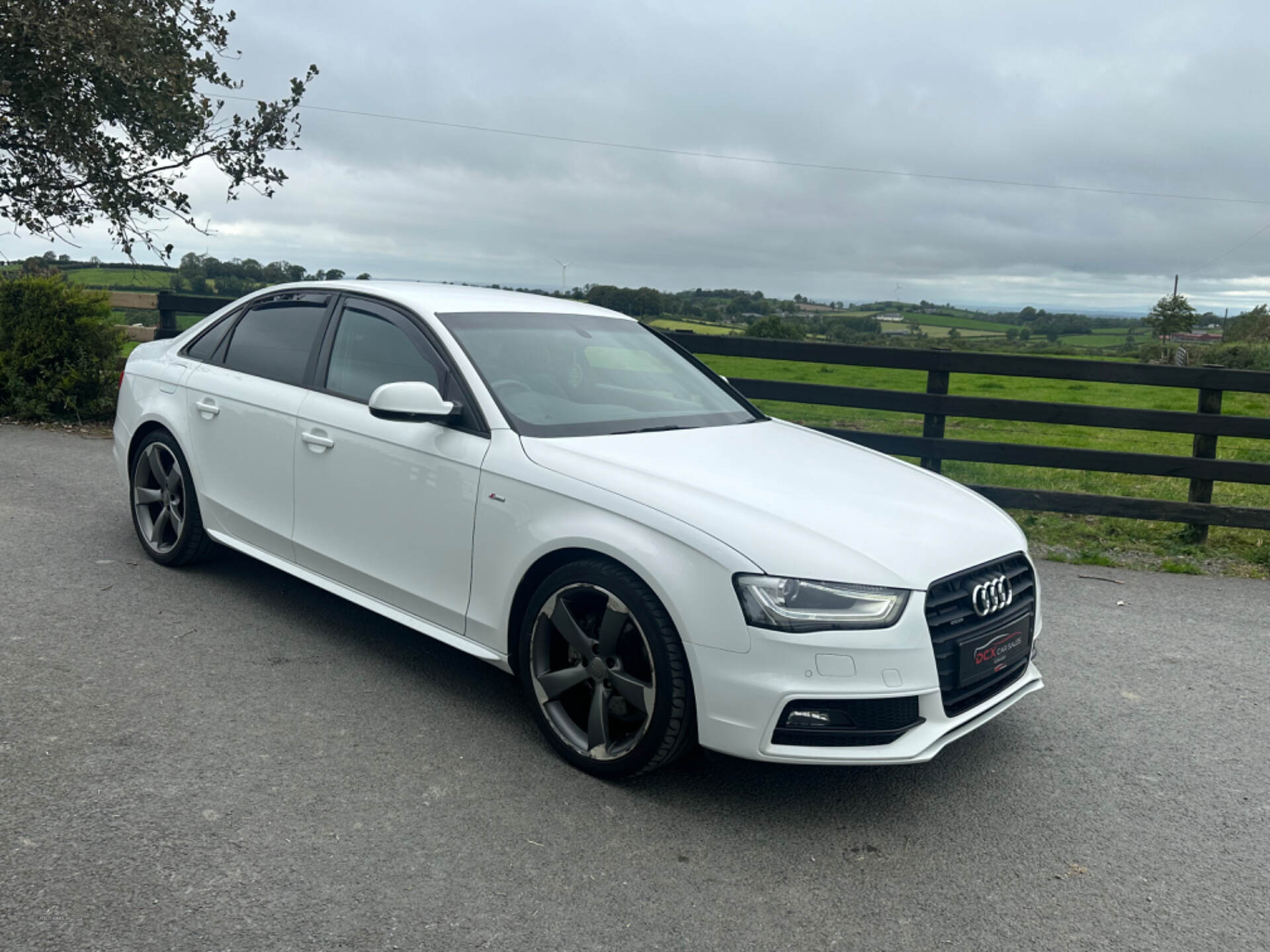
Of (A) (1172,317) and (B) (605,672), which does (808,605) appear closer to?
(B) (605,672)

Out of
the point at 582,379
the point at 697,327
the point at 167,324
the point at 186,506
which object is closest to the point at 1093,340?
the point at 697,327

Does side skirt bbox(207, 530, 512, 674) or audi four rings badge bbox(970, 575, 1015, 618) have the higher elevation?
audi four rings badge bbox(970, 575, 1015, 618)

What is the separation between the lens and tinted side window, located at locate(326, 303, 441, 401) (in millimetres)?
4238

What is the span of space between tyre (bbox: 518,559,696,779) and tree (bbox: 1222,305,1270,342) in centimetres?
4121

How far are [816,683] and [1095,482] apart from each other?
9532 millimetres

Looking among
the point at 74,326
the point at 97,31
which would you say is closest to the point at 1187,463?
the point at 74,326

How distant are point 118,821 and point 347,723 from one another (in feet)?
3.05

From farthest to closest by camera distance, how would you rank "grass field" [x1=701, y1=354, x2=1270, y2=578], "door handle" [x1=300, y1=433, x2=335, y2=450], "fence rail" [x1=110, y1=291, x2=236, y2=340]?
"fence rail" [x1=110, y1=291, x2=236, y2=340], "grass field" [x1=701, y1=354, x2=1270, y2=578], "door handle" [x1=300, y1=433, x2=335, y2=450]

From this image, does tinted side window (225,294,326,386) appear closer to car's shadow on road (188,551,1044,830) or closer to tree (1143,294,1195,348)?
car's shadow on road (188,551,1044,830)

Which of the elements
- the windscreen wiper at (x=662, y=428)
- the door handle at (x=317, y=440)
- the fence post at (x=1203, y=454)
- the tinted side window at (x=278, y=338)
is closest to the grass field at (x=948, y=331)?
the fence post at (x=1203, y=454)

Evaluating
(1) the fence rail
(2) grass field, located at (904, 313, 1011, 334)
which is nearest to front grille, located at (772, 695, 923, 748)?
(1) the fence rail

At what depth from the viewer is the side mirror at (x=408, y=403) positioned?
375cm

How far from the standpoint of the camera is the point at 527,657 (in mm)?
3600

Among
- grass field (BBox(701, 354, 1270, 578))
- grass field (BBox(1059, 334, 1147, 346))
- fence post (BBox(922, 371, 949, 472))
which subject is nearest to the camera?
grass field (BBox(701, 354, 1270, 578))
